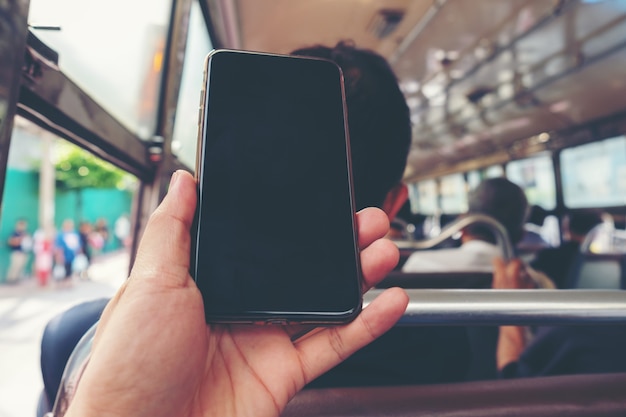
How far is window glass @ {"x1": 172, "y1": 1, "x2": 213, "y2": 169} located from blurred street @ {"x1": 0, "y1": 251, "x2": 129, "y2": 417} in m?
0.74

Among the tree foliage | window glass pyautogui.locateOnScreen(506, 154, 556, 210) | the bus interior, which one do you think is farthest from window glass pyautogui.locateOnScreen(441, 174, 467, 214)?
the tree foliage

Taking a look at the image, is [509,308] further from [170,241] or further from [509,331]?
→ [509,331]

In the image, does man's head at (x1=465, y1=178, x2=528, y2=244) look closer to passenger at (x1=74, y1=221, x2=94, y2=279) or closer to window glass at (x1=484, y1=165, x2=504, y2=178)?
window glass at (x1=484, y1=165, x2=504, y2=178)

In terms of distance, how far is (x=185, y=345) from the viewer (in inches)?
22.4

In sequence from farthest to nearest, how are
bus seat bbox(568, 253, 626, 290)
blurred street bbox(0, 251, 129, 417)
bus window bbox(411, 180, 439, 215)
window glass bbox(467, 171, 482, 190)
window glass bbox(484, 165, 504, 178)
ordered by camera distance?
1. bus window bbox(411, 180, 439, 215)
2. window glass bbox(467, 171, 482, 190)
3. window glass bbox(484, 165, 504, 178)
4. blurred street bbox(0, 251, 129, 417)
5. bus seat bbox(568, 253, 626, 290)

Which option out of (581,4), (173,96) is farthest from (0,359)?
(581,4)

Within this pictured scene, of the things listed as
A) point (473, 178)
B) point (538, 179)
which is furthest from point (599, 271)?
point (473, 178)

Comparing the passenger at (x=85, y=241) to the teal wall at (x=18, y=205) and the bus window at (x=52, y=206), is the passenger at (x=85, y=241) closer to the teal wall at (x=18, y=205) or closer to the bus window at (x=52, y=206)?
the bus window at (x=52, y=206)

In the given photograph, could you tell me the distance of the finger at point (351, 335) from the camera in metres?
0.61

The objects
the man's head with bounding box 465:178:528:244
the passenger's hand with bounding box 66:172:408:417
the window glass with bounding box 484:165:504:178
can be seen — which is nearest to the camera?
the passenger's hand with bounding box 66:172:408:417

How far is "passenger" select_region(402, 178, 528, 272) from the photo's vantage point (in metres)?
2.23

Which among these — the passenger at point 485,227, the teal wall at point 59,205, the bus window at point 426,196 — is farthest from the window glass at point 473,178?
the teal wall at point 59,205

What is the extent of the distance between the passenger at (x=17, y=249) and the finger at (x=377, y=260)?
11.8 meters

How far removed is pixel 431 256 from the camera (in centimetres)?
227
